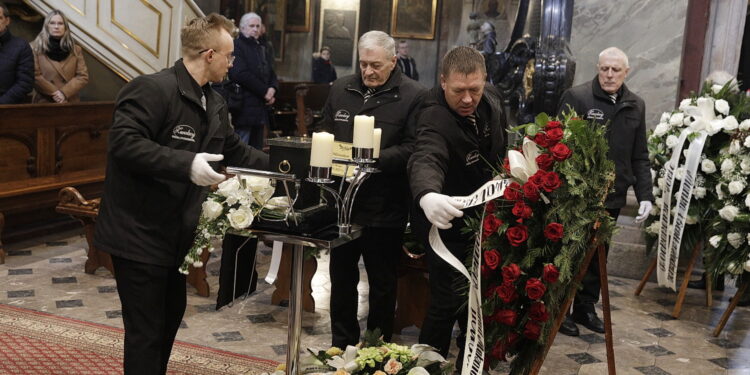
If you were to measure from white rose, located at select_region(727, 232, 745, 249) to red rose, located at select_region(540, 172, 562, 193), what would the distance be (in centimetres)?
274

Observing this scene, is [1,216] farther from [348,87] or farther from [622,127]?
[622,127]

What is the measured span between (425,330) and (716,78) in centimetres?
355

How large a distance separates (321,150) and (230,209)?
429 millimetres

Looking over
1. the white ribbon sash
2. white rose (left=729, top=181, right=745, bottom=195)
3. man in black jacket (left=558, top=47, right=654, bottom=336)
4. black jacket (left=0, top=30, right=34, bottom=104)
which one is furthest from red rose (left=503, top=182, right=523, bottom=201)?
black jacket (left=0, top=30, right=34, bottom=104)

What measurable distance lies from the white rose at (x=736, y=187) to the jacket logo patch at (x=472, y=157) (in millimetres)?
2300

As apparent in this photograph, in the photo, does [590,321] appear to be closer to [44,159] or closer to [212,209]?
[212,209]

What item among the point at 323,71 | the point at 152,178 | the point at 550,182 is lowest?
the point at 152,178

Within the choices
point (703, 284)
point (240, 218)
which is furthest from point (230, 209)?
point (703, 284)

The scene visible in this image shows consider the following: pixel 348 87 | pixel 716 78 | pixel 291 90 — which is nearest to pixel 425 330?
pixel 348 87

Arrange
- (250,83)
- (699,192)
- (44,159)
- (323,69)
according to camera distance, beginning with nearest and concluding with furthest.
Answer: (699,192) → (44,159) → (250,83) → (323,69)

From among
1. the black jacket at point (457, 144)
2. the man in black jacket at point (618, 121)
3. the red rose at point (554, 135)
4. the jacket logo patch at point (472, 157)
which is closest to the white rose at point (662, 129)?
the man in black jacket at point (618, 121)

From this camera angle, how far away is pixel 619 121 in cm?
524

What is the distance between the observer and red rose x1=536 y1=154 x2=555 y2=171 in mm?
3179

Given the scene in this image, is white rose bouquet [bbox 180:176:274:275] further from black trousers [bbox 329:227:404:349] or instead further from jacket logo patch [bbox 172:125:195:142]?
black trousers [bbox 329:227:404:349]
